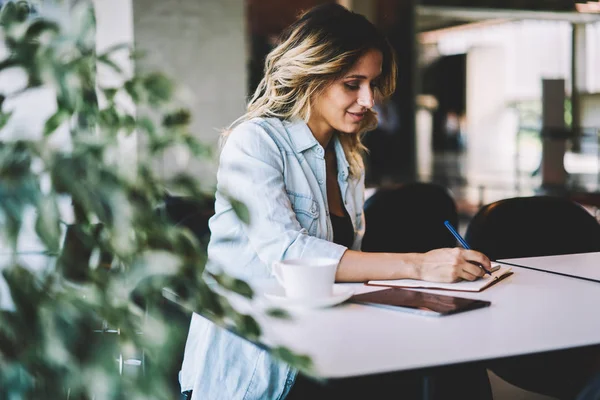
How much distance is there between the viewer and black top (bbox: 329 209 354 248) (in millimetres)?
2230

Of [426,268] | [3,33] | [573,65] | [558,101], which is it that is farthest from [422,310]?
[573,65]

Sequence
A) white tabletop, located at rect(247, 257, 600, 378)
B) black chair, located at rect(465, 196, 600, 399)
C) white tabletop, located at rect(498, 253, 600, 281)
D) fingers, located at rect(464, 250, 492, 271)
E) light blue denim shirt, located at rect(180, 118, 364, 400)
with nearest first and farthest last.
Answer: white tabletop, located at rect(247, 257, 600, 378) < light blue denim shirt, located at rect(180, 118, 364, 400) < fingers, located at rect(464, 250, 492, 271) < white tabletop, located at rect(498, 253, 600, 281) < black chair, located at rect(465, 196, 600, 399)

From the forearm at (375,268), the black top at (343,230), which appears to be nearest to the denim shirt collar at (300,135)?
the black top at (343,230)

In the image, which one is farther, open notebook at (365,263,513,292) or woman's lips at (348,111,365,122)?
woman's lips at (348,111,365,122)

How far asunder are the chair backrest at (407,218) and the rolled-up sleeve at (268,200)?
1.01m

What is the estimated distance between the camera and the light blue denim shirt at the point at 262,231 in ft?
5.57

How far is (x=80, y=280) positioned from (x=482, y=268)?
4.16 feet

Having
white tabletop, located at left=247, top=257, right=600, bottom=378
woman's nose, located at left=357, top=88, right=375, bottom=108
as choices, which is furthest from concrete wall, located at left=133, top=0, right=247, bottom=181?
white tabletop, located at left=247, top=257, right=600, bottom=378

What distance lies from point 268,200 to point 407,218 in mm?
1274

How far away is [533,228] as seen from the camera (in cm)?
254

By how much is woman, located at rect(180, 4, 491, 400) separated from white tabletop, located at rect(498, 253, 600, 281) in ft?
1.02

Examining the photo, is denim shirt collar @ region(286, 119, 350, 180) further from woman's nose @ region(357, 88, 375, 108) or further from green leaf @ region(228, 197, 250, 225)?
green leaf @ region(228, 197, 250, 225)

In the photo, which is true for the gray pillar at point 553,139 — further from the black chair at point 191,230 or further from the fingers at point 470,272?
the fingers at point 470,272

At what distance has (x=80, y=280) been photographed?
741mm
